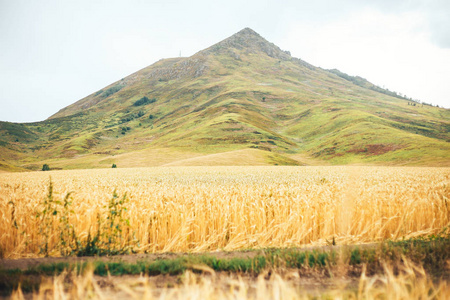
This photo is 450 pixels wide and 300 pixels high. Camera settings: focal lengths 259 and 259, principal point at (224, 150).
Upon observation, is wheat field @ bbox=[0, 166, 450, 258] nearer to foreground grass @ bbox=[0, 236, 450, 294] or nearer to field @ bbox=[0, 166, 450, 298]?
field @ bbox=[0, 166, 450, 298]

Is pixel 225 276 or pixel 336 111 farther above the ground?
pixel 336 111

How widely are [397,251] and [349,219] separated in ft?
8.68

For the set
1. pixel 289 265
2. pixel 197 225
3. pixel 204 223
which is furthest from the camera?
pixel 204 223

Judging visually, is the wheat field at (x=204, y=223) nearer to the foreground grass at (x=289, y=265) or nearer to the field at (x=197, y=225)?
→ the field at (x=197, y=225)

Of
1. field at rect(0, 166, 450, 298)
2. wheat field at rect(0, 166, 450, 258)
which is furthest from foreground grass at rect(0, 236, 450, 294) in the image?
wheat field at rect(0, 166, 450, 258)

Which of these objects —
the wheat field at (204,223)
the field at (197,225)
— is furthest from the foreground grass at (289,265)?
the wheat field at (204,223)

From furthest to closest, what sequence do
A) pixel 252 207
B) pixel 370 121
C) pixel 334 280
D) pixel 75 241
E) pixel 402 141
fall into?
pixel 370 121 < pixel 402 141 < pixel 252 207 < pixel 75 241 < pixel 334 280

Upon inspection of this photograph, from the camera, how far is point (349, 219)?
8.38 metres

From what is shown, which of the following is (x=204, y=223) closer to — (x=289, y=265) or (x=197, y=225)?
(x=197, y=225)

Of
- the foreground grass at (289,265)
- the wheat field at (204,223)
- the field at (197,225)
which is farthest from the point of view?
the wheat field at (204,223)

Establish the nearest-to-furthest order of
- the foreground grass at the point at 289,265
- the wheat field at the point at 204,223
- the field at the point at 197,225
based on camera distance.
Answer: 1. the foreground grass at the point at 289,265
2. the field at the point at 197,225
3. the wheat field at the point at 204,223

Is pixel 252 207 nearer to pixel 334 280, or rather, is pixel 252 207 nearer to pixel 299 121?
pixel 334 280

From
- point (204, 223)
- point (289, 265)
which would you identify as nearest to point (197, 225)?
point (204, 223)

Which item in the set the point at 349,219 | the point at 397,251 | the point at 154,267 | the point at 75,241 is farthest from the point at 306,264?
the point at 75,241
